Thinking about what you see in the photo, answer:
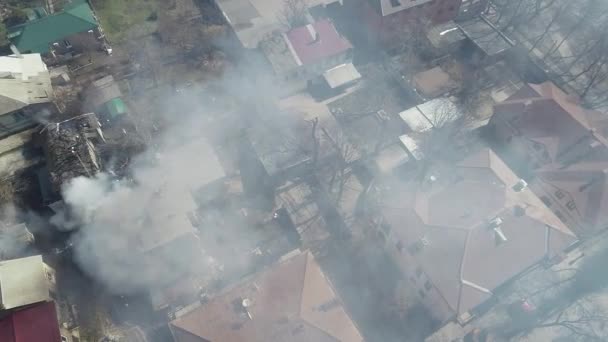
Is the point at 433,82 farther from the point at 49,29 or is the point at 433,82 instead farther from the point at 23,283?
Result: the point at 49,29

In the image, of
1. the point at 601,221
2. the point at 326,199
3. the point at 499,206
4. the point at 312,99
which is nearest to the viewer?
the point at 499,206

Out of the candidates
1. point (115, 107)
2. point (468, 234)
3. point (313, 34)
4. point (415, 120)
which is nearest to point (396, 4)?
point (313, 34)

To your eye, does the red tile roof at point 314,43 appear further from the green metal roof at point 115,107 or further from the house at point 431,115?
the green metal roof at point 115,107

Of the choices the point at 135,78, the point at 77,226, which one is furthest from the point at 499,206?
the point at 135,78

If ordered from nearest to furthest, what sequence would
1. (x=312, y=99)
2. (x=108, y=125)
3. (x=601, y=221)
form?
(x=601, y=221) < (x=108, y=125) < (x=312, y=99)

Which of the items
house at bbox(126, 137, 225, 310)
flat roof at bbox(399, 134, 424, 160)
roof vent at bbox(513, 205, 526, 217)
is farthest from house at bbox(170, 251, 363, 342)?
flat roof at bbox(399, 134, 424, 160)

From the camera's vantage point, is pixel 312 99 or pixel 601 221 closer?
pixel 601 221

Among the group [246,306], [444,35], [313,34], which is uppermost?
[313,34]

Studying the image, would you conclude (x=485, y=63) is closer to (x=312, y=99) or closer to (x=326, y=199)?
(x=312, y=99)
